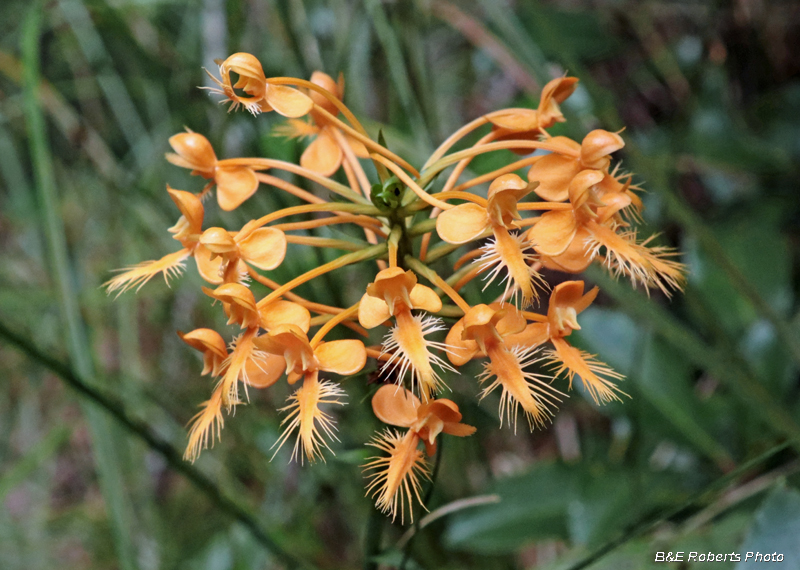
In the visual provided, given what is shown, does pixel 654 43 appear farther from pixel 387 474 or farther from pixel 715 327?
pixel 387 474

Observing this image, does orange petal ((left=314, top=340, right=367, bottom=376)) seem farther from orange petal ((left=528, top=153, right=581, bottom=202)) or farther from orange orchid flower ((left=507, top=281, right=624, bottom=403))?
orange petal ((left=528, top=153, right=581, bottom=202))

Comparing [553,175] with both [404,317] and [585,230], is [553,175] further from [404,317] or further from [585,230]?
[404,317]

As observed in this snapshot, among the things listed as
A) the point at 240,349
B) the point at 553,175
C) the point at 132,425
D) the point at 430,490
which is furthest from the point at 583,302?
the point at 132,425

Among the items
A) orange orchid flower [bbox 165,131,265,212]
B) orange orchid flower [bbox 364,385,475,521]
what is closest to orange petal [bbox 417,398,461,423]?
orange orchid flower [bbox 364,385,475,521]

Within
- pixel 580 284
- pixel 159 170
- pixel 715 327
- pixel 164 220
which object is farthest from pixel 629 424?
pixel 159 170

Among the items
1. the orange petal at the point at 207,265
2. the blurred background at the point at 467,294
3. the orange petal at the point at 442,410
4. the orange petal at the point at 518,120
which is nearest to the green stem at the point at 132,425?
the blurred background at the point at 467,294

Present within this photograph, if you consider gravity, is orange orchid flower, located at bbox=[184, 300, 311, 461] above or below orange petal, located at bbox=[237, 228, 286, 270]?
below

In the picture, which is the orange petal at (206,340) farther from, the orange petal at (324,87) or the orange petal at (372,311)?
the orange petal at (324,87)
